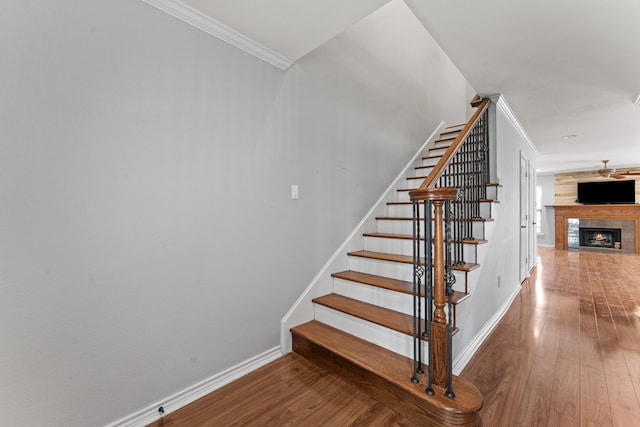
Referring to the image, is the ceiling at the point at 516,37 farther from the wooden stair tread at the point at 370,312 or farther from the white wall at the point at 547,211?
the white wall at the point at 547,211

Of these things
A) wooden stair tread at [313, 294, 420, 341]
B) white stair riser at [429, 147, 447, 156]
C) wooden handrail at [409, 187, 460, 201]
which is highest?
white stair riser at [429, 147, 447, 156]

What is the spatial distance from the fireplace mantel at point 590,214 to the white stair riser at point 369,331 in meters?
8.95

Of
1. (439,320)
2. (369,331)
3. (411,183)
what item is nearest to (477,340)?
(369,331)

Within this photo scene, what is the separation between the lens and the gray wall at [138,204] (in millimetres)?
1204

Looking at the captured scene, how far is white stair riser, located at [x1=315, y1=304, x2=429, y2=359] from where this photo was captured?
6.02 feet

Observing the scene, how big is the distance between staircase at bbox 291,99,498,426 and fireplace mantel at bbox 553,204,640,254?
7555mm

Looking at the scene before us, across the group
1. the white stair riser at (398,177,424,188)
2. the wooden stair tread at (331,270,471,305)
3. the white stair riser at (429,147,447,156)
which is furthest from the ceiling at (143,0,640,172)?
the wooden stair tread at (331,270,471,305)

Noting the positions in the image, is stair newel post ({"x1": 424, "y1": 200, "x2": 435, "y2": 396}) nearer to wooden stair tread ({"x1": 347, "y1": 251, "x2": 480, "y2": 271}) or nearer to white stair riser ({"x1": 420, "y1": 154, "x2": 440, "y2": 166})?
wooden stair tread ({"x1": 347, "y1": 251, "x2": 480, "y2": 271})

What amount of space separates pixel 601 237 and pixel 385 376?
961 cm

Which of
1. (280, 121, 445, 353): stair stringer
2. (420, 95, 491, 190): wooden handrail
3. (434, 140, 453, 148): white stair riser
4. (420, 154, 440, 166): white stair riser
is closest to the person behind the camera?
(420, 95, 491, 190): wooden handrail

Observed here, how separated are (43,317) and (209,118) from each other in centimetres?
125

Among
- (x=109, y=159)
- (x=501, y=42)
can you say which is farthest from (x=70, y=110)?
(x=501, y=42)

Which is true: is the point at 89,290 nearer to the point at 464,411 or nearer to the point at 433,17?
the point at 464,411

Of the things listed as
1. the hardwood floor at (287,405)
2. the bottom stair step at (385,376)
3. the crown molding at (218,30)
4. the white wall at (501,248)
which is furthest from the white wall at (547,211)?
the crown molding at (218,30)
